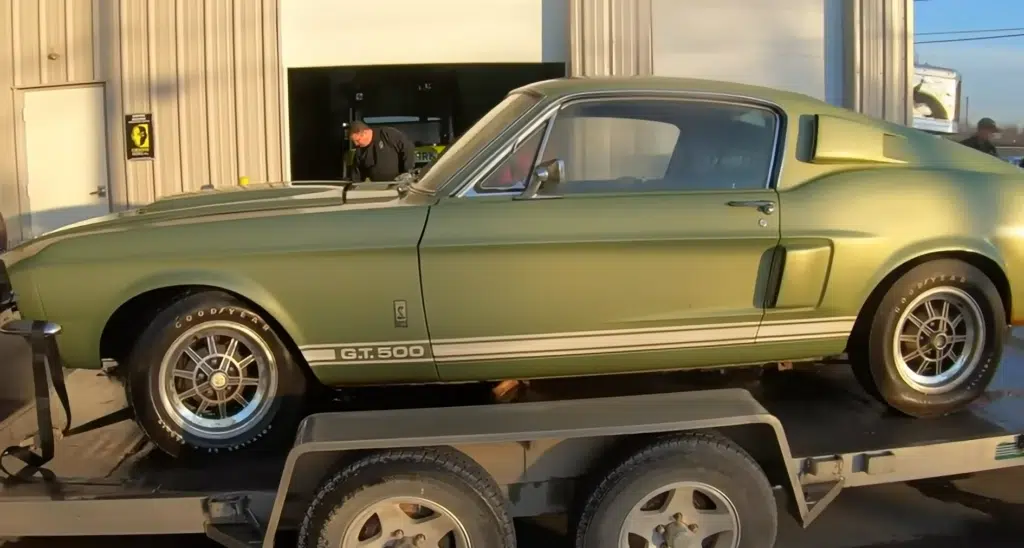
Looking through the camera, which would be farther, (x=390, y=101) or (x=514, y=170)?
(x=390, y=101)

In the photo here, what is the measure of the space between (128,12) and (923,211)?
29.8ft

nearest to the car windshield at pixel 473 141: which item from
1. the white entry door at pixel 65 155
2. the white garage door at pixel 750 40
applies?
the white garage door at pixel 750 40

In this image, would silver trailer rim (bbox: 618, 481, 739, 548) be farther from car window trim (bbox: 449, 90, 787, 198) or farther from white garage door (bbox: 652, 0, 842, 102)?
white garage door (bbox: 652, 0, 842, 102)

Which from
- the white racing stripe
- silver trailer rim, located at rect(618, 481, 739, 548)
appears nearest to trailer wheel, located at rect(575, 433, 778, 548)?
silver trailer rim, located at rect(618, 481, 739, 548)

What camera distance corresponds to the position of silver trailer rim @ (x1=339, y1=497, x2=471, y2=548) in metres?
2.85

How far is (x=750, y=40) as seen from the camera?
33.4 ft

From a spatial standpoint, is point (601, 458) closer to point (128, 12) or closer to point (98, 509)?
point (98, 509)

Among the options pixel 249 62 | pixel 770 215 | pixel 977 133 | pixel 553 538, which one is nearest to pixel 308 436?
pixel 553 538

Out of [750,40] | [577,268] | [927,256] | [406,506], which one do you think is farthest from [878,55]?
[406,506]

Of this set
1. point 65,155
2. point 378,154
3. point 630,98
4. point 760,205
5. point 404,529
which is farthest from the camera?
point 65,155

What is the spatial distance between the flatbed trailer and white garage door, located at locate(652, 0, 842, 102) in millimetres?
7430

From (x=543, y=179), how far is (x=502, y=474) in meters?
1.16

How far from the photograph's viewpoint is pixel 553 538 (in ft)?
11.9

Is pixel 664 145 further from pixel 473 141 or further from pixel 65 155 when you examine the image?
pixel 65 155
